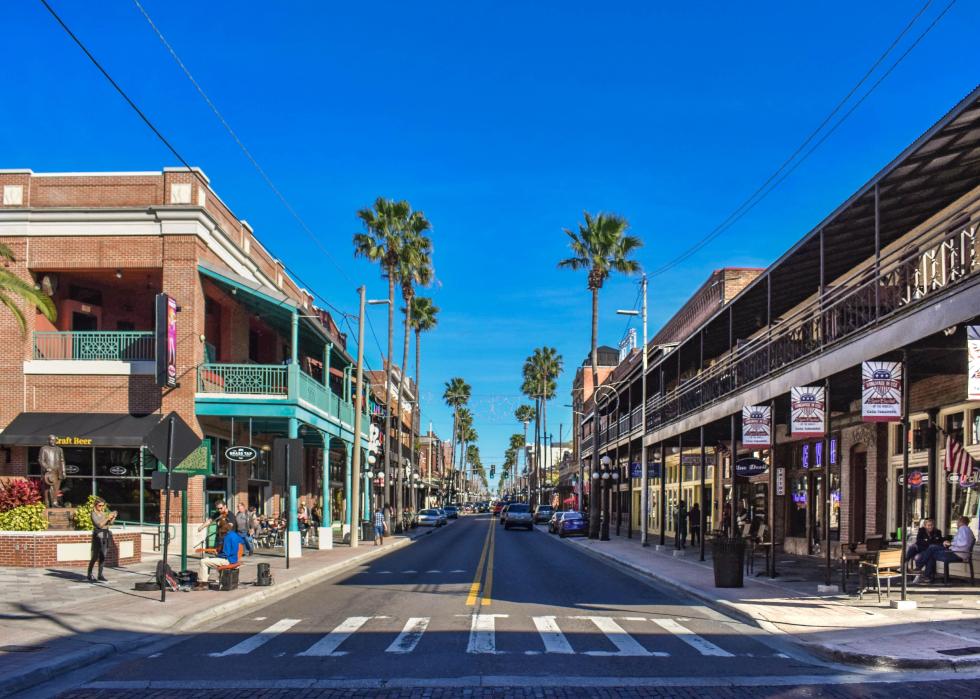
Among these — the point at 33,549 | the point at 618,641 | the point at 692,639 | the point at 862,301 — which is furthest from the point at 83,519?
the point at 862,301

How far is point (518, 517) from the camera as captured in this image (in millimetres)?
61156

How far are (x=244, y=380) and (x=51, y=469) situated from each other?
23.1 ft

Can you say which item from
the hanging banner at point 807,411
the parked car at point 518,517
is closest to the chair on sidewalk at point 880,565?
the hanging banner at point 807,411

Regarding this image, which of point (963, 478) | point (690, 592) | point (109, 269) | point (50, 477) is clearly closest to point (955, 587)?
point (963, 478)

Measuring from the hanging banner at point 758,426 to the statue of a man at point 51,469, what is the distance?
56.0 feet

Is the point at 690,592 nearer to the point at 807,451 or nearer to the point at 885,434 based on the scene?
the point at 885,434

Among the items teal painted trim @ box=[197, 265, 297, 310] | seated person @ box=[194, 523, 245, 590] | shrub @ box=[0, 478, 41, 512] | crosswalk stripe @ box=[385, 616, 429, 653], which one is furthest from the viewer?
teal painted trim @ box=[197, 265, 297, 310]

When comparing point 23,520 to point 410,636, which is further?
point 23,520

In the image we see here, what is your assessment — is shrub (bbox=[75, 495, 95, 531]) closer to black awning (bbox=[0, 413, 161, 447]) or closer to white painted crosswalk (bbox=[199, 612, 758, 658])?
black awning (bbox=[0, 413, 161, 447])

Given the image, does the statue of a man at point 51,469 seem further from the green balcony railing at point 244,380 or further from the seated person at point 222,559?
the seated person at point 222,559

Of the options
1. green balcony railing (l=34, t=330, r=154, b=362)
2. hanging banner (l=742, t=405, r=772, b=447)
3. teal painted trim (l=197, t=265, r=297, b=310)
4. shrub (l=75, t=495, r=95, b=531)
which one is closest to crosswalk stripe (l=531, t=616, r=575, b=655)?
hanging banner (l=742, t=405, r=772, b=447)

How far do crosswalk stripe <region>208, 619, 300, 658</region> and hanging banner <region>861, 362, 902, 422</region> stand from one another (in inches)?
371

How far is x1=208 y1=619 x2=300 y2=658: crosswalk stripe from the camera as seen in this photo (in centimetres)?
1134

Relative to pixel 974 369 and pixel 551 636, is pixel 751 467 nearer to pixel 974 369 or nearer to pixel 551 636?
pixel 974 369
